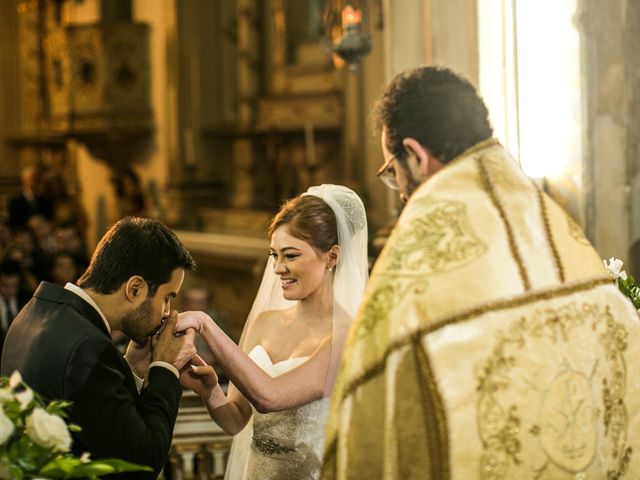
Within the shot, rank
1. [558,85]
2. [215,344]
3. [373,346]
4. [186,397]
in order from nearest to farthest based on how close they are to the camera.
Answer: [373,346]
[215,344]
[186,397]
[558,85]

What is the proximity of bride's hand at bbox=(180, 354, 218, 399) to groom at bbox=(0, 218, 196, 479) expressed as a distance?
30cm

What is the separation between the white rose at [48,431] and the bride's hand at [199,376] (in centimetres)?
107

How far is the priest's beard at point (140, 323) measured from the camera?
2.97 meters

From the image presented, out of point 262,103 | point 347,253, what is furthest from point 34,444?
point 262,103

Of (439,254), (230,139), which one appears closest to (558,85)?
(439,254)

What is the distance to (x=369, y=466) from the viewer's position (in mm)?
2426

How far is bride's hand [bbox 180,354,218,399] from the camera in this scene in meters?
3.47

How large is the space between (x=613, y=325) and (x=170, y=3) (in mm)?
9902

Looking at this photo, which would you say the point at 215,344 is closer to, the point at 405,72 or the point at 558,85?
the point at 405,72

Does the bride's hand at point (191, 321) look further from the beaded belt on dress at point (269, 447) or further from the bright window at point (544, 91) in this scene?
the bright window at point (544, 91)

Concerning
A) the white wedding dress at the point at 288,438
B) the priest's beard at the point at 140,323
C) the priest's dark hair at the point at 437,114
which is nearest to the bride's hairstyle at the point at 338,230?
the white wedding dress at the point at 288,438

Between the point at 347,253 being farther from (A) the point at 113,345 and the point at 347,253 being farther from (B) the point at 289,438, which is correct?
(A) the point at 113,345

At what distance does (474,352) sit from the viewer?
2.41 meters

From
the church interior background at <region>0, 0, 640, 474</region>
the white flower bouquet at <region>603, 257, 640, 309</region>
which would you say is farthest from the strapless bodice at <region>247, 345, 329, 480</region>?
the church interior background at <region>0, 0, 640, 474</region>
